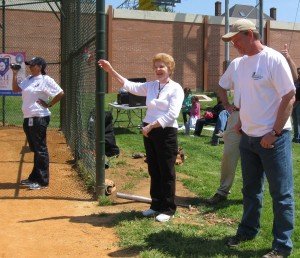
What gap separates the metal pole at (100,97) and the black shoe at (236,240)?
2211 mm

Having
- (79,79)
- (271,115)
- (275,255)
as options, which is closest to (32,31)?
(79,79)

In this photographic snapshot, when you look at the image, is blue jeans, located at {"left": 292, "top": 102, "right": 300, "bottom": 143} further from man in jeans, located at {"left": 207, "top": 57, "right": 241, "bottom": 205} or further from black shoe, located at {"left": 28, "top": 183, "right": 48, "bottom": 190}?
black shoe, located at {"left": 28, "top": 183, "right": 48, "bottom": 190}

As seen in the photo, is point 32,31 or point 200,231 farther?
point 32,31

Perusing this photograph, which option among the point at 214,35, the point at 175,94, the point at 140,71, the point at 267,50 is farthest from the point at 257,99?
the point at 214,35

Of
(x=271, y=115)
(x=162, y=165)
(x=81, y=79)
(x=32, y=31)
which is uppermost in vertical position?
(x=32, y=31)

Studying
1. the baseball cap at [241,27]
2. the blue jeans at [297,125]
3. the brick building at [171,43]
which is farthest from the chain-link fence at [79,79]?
the brick building at [171,43]

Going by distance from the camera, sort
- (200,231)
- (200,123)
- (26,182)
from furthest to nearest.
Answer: (200,123) < (26,182) < (200,231)

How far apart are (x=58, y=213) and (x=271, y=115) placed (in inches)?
111

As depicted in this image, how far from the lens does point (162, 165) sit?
195 inches

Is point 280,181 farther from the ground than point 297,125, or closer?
farther from the ground

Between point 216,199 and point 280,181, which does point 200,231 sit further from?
point 280,181

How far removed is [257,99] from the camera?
3824 millimetres

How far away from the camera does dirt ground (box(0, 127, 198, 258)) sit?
4301mm

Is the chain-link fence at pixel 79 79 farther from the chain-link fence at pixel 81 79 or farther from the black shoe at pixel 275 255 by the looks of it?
the black shoe at pixel 275 255
